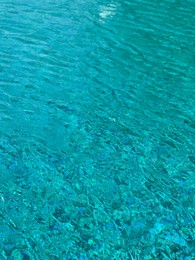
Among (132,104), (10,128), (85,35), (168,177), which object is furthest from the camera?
(85,35)

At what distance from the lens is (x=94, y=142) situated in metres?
9.98

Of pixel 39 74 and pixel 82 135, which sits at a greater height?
pixel 39 74

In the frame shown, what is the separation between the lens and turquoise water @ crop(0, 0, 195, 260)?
714 centimetres

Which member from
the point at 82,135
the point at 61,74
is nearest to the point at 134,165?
the point at 82,135

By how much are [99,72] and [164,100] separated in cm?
350

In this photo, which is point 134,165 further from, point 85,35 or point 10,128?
point 85,35

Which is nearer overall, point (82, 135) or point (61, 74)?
point (82, 135)

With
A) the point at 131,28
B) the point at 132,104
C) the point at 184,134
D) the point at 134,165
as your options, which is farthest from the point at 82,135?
the point at 131,28

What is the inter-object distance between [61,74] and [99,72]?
1.86 metres

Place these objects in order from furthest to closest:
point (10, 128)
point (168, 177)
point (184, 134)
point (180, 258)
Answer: point (184, 134) < point (10, 128) < point (168, 177) < point (180, 258)

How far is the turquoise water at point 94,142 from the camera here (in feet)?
23.4

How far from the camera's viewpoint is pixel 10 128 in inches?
396

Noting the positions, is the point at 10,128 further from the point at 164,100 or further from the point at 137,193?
the point at 164,100

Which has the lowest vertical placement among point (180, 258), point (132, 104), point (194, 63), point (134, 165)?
point (180, 258)
